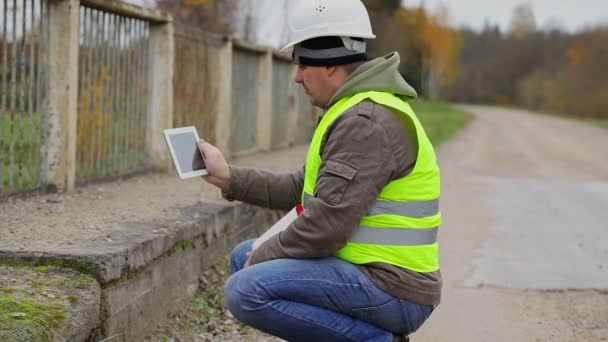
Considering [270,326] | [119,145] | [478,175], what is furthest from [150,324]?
[478,175]

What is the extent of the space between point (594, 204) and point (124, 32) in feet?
21.7

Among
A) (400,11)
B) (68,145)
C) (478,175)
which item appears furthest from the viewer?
A: (400,11)

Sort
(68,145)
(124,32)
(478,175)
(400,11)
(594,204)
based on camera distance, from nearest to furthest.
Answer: (68,145)
(124,32)
(594,204)
(478,175)
(400,11)

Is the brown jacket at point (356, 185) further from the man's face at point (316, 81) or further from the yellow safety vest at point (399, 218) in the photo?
the man's face at point (316, 81)

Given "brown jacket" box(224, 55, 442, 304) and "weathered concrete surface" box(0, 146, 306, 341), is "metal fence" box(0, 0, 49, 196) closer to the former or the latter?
"weathered concrete surface" box(0, 146, 306, 341)

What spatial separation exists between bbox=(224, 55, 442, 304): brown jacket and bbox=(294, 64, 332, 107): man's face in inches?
6.2

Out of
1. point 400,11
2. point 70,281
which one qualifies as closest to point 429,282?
point 70,281

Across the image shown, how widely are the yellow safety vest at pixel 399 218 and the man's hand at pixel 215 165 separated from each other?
0.72m

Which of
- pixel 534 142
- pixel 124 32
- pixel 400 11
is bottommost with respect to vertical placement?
pixel 534 142

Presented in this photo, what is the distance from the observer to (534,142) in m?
24.2

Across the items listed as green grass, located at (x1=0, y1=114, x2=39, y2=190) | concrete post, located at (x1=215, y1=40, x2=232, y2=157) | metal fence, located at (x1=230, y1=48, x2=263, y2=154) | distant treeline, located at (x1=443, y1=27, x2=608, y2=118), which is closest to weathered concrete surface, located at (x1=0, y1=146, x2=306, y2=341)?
green grass, located at (x1=0, y1=114, x2=39, y2=190)

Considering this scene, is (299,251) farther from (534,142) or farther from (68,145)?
(534,142)

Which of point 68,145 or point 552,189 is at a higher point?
point 68,145

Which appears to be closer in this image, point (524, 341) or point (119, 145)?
point (524, 341)
